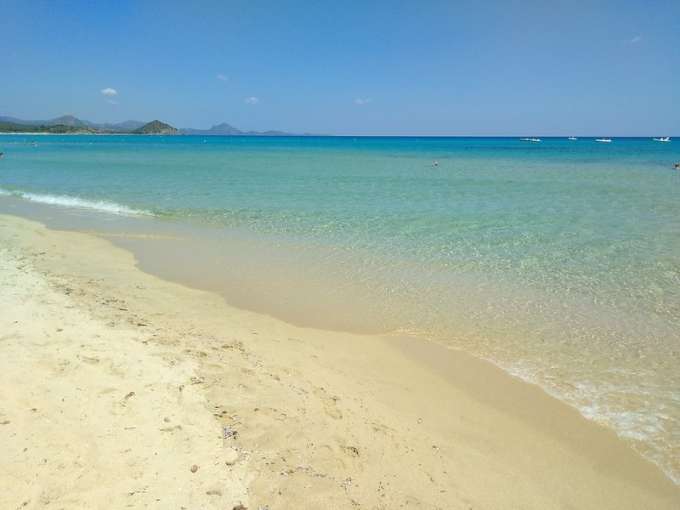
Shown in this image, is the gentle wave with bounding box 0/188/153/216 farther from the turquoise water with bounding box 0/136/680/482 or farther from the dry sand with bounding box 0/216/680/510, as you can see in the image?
the dry sand with bounding box 0/216/680/510

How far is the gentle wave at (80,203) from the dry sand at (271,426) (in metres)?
11.1

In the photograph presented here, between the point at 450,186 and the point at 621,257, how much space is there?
48.5 ft

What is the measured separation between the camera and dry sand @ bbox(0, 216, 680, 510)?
3258 mm

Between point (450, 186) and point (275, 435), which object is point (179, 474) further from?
point (450, 186)

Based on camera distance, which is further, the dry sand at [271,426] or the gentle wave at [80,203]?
the gentle wave at [80,203]

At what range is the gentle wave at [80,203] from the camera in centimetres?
1692

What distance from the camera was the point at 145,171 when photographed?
33500 millimetres

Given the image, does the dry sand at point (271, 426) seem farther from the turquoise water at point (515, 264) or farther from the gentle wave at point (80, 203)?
A: the gentle wave at point (80, 203)

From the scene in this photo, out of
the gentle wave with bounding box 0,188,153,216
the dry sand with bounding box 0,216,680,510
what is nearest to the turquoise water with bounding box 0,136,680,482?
the gentle wave with bounding box 0,188,153,216

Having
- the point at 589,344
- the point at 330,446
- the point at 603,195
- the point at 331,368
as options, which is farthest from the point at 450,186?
the point at 330,446

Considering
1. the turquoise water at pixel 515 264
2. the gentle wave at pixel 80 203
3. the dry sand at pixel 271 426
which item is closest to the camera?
the dry sand at pixel 271 426

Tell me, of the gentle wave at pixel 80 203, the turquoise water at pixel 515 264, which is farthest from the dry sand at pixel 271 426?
the gentle wave at pixel 80 203

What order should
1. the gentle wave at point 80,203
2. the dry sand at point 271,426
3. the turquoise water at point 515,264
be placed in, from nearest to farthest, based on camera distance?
the dry sand at point 271,426
the turquoise water at point 515,264
the gentle wave at point 80,203

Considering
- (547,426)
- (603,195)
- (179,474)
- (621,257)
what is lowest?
(547,426)
